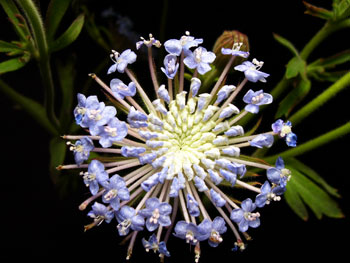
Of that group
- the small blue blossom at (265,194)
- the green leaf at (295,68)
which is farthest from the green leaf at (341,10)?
the small blue blossom at (265,194)

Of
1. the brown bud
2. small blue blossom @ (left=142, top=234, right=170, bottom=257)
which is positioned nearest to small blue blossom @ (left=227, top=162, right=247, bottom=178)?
small blue blossom @ (left=142, top=234, right=170, bottom=257)

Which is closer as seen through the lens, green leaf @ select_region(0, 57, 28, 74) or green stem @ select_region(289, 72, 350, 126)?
green leaf @ select_region(0, 57, 28, 74)

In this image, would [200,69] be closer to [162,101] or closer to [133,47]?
[162,101]

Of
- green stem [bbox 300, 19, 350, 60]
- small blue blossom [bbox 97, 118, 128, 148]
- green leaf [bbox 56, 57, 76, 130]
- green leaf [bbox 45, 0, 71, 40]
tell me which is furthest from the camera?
green leaf [bbox 56, 57, 76, 130]

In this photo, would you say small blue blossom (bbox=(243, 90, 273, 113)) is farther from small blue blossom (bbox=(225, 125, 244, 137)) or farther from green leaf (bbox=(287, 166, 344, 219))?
green leaf (bbox=(287, 166, 344, 219))

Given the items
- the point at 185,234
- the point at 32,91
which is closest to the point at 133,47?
the point at 32,91
